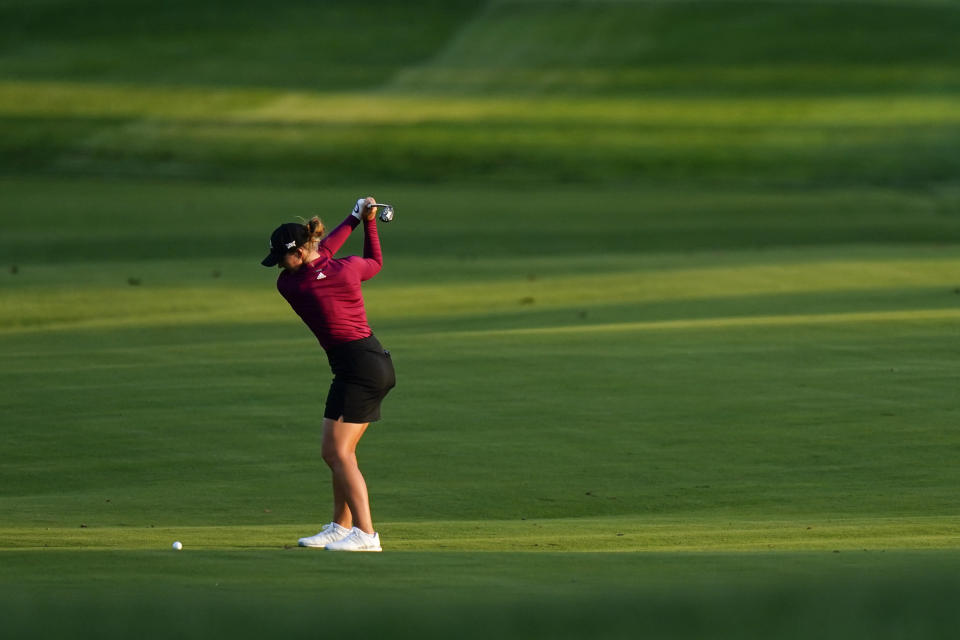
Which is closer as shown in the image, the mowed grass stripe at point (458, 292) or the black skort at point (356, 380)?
the black skort at point (356, 380)

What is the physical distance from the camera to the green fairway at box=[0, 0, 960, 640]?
862 cm

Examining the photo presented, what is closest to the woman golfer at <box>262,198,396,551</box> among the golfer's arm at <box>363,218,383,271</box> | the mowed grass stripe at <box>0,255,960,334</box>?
the golfer's arm at <box>363,218,383,271</box>

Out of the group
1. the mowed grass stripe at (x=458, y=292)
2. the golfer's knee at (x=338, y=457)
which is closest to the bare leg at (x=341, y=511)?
the golfer's knee at (x=338, y=457)

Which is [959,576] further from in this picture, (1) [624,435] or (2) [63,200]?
(2) [63,200]

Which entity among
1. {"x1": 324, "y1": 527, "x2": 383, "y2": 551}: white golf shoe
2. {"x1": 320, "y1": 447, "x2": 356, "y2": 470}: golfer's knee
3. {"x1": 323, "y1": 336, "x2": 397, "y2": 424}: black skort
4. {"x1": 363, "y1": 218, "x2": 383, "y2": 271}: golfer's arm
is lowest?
{"x1": 324, "y1": 527, "x2": 383, "y2": 551}: white golf shoe

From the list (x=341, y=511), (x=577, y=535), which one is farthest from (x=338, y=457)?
(x=577, y=535)

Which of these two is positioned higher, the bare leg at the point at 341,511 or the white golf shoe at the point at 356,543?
the bare leg at the point at 341,511

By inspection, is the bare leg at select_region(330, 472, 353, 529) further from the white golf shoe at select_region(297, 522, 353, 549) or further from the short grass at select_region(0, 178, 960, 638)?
the short grass at select_region(0, 178, 960, 638)

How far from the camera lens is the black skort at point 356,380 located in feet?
32.9

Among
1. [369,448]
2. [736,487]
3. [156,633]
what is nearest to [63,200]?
[369,448]

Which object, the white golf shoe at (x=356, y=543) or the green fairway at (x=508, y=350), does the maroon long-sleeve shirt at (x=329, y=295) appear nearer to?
the white golf shoe at (x=356, y=543)

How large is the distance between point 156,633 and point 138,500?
532 cm

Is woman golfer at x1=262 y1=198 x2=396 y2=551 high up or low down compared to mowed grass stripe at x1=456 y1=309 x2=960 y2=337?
down

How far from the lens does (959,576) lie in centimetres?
852
